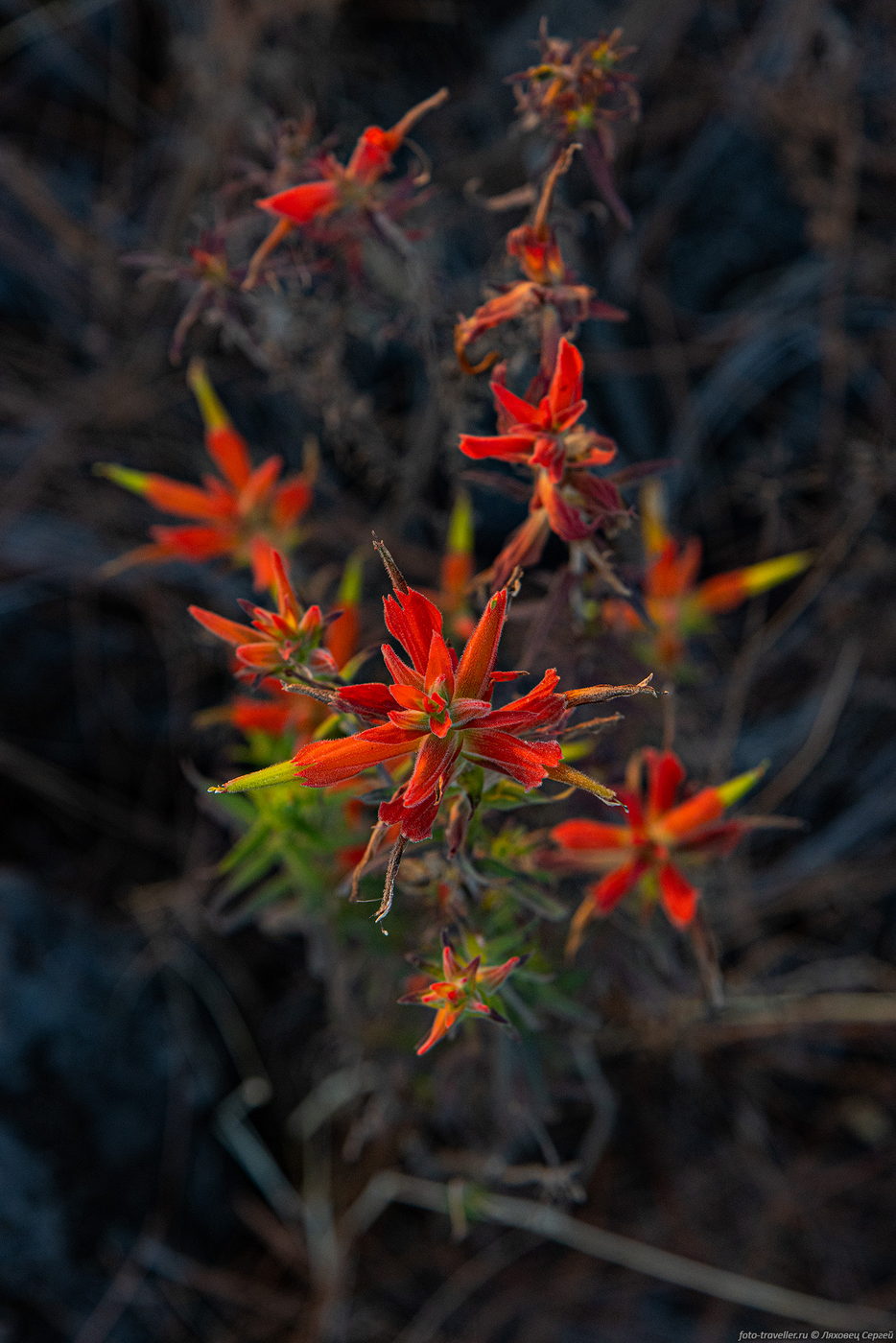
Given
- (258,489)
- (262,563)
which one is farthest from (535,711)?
(258,489)

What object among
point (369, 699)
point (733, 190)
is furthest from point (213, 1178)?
point (733, 190)

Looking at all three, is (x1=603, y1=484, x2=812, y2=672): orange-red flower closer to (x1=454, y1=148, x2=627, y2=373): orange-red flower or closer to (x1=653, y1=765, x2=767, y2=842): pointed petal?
(x1=653, y1=765, x2=767, y2=842): pointed petal

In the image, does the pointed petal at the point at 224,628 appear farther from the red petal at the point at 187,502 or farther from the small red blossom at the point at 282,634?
the red petal at the point at 187,502

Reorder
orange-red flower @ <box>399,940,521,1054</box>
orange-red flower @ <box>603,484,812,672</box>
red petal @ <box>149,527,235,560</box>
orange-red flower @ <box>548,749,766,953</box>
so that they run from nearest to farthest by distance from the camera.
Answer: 1. orange-red flower @ <box>399,940,521,1054</box>
2. orange-red flower @ <box>548,749,766,953</box>
3. red petal @ <box>149,527,235,560</box>
4. orange-red flower @ <box>603,484,812,672</box>

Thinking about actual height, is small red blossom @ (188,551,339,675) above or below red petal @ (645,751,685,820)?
above

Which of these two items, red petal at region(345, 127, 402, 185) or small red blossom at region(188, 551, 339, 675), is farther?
red petal at region(345, 127, 402, 185)

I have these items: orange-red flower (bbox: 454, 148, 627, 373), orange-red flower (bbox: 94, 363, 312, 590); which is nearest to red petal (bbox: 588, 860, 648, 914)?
orange-red flower (bbox: 454, 148, 627, 373)
